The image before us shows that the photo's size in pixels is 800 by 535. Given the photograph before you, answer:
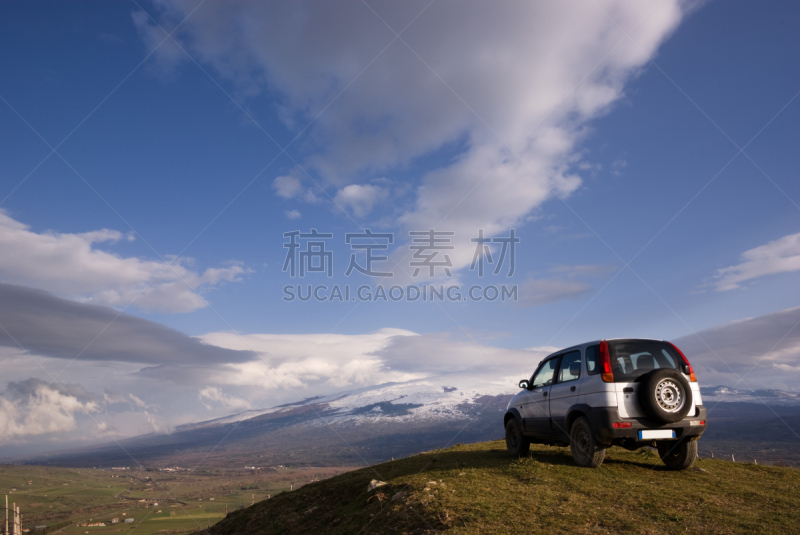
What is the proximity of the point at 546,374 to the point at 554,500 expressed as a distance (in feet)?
13.8

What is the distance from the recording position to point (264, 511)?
1286 centimetres

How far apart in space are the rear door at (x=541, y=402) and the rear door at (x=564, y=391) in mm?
213

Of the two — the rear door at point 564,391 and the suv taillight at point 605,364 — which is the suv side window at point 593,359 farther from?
the rear door at point 564,391

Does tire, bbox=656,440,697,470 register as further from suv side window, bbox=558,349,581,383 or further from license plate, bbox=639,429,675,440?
suv side window, bbox=558,349,581,383

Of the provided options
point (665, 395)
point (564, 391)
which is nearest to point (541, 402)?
point (564, 391)

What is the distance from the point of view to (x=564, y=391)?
10.2 m

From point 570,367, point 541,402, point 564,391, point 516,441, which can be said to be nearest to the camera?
point 564,391

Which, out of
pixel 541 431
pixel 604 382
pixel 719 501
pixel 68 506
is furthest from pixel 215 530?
pixel 68 506

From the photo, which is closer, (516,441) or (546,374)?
(546,374)

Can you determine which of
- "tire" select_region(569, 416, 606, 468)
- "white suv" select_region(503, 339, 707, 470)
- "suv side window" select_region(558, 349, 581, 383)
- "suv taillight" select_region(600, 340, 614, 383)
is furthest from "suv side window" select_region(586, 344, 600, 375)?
"tire" select_region(569, 416, 606, 468)

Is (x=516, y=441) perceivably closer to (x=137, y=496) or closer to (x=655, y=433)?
(x=655, y=433)

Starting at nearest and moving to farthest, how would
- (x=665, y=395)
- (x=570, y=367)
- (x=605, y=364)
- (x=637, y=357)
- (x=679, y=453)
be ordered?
(x=665, y=395), (x=605, y=364), (x=637, y=357), (x=679, y=453), (x=570, y=367)

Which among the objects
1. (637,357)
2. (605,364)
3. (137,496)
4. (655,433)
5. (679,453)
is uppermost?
(637,357)

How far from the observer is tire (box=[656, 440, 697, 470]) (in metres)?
9.62
